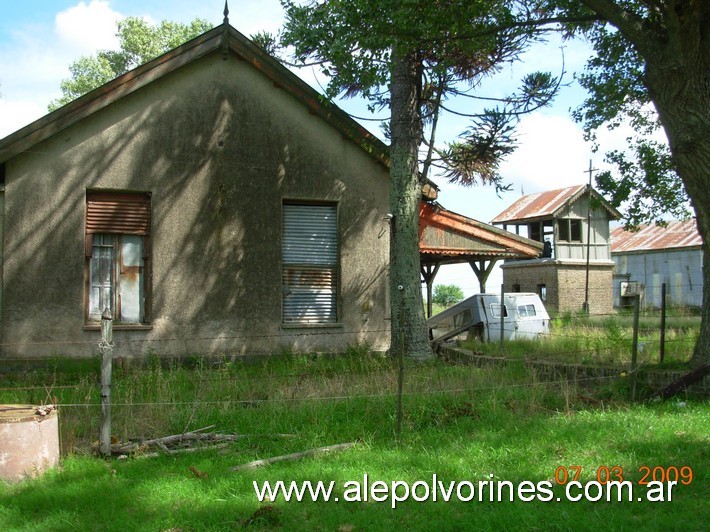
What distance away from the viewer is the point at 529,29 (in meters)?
12.1

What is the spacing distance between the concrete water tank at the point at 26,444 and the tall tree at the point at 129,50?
128 ft

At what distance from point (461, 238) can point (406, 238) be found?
2.69m

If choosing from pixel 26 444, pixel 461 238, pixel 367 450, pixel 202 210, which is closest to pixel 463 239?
pixel 461 238

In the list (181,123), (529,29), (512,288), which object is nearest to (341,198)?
(181,123)

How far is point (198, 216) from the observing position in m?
12.3

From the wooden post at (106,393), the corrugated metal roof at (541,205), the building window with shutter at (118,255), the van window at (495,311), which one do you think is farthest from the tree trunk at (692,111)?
the corrugated metal roof at (541,205)

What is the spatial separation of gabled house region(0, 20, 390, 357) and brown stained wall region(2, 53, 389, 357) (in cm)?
2

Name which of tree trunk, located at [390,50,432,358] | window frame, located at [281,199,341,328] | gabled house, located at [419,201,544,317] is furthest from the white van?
window frame, located at [281,199,341,328]

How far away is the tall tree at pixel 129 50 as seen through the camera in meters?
41.6

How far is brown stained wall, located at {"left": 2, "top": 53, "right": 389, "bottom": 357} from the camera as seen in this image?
37.1 ft

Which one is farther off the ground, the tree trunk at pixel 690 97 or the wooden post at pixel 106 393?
the tree trunk at pixel 690 97

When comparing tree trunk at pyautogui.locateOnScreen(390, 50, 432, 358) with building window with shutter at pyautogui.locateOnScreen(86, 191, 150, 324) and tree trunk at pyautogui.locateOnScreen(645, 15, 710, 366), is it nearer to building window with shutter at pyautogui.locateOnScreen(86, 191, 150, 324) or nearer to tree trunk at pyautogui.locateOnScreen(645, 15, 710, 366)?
building window with shutter at pyautogui.locateOnScreen(86, 191, 150, 324)

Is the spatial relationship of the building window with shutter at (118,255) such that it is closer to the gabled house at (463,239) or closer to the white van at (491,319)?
the gabled house at (463,239)

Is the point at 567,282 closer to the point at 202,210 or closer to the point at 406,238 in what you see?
the point at 406,238
